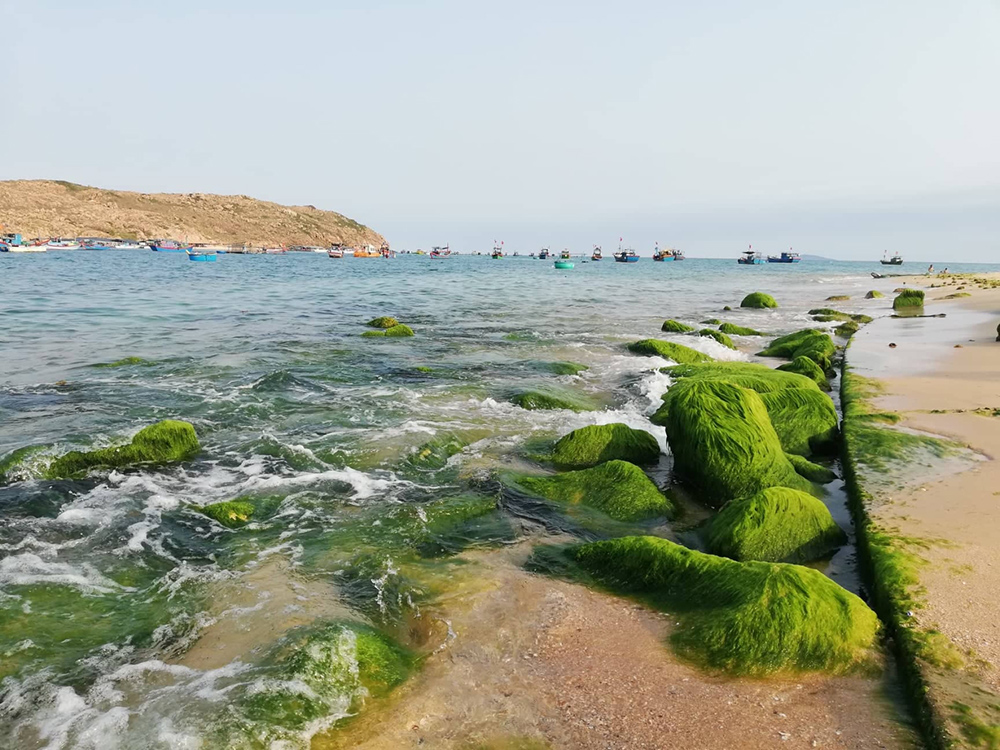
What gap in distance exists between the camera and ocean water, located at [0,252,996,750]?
13.3ft

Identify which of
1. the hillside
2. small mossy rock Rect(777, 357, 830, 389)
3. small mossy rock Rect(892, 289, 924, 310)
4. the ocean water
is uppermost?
the hillside

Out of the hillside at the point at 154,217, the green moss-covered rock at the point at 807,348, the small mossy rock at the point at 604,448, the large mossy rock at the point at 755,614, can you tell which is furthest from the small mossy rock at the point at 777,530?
the hillside at the point at 154,217

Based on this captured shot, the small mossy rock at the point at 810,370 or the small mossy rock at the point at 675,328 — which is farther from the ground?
the small mossy rock at the point at 810,370

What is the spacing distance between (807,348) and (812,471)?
8.89 meters

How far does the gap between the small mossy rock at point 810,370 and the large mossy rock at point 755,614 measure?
8.57 metres

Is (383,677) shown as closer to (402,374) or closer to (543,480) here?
(543,480)

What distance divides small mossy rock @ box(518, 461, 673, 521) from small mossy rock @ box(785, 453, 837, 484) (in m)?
2.08

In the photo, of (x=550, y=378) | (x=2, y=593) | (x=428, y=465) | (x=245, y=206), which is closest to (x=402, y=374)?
(x=550, y=378)

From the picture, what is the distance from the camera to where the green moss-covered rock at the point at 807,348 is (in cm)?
1425

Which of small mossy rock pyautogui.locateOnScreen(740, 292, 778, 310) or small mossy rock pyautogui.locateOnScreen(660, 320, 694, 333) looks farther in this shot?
small mossy rock pyautogui.locateOnScreen(740, 292, 778, 310)

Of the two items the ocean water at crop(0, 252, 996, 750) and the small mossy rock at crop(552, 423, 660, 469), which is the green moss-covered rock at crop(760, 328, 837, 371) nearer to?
the ocean water at crop(0, 252, 996, 750)

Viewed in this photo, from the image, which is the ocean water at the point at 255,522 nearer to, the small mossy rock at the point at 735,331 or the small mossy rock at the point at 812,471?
the small mossy rock at the point at 812,471

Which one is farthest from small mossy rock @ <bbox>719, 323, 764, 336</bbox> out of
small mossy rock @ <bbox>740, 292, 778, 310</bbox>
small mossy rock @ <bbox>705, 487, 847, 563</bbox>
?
small mossy rock @ <bbox>705, 487, 847, 563</bbox>

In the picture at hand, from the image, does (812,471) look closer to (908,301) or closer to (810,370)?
(810,370)
